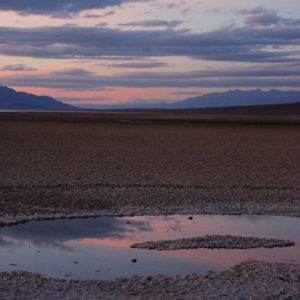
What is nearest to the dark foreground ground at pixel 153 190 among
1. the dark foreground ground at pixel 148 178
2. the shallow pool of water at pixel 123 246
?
the dark foreground ground at pixel 148 178

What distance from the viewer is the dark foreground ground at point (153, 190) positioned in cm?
657

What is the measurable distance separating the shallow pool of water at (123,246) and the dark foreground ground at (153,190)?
0.41m

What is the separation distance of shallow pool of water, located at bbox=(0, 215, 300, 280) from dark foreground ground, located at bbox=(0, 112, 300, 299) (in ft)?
1.36

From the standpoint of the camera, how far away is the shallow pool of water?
A: 24.5 ft

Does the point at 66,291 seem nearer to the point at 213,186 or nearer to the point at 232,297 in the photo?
the point at 232,297

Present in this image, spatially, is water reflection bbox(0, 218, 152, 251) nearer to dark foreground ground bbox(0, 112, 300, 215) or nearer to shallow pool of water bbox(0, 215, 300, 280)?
shallow pool of water bbox(0, 215, 300, 280)

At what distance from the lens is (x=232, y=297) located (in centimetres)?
632

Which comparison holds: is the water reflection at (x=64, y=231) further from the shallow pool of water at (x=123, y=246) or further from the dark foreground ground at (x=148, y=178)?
the dark foreground ground at (x=148, y=178)

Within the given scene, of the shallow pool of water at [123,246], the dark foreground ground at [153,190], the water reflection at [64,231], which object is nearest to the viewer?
the dark foreground ground at [153,190]

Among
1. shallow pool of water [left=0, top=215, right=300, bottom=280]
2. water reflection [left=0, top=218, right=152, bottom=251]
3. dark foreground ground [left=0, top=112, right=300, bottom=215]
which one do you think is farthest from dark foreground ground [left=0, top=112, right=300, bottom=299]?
water reflection [left=0, top=218, right=152, bottom=251]

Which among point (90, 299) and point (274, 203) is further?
point (274, 203)

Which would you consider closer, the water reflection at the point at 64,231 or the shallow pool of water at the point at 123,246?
the shallow pool of water at the point at 123,246

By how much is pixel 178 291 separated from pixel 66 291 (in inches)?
50.1

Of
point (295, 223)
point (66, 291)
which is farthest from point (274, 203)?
point (66, 291)
